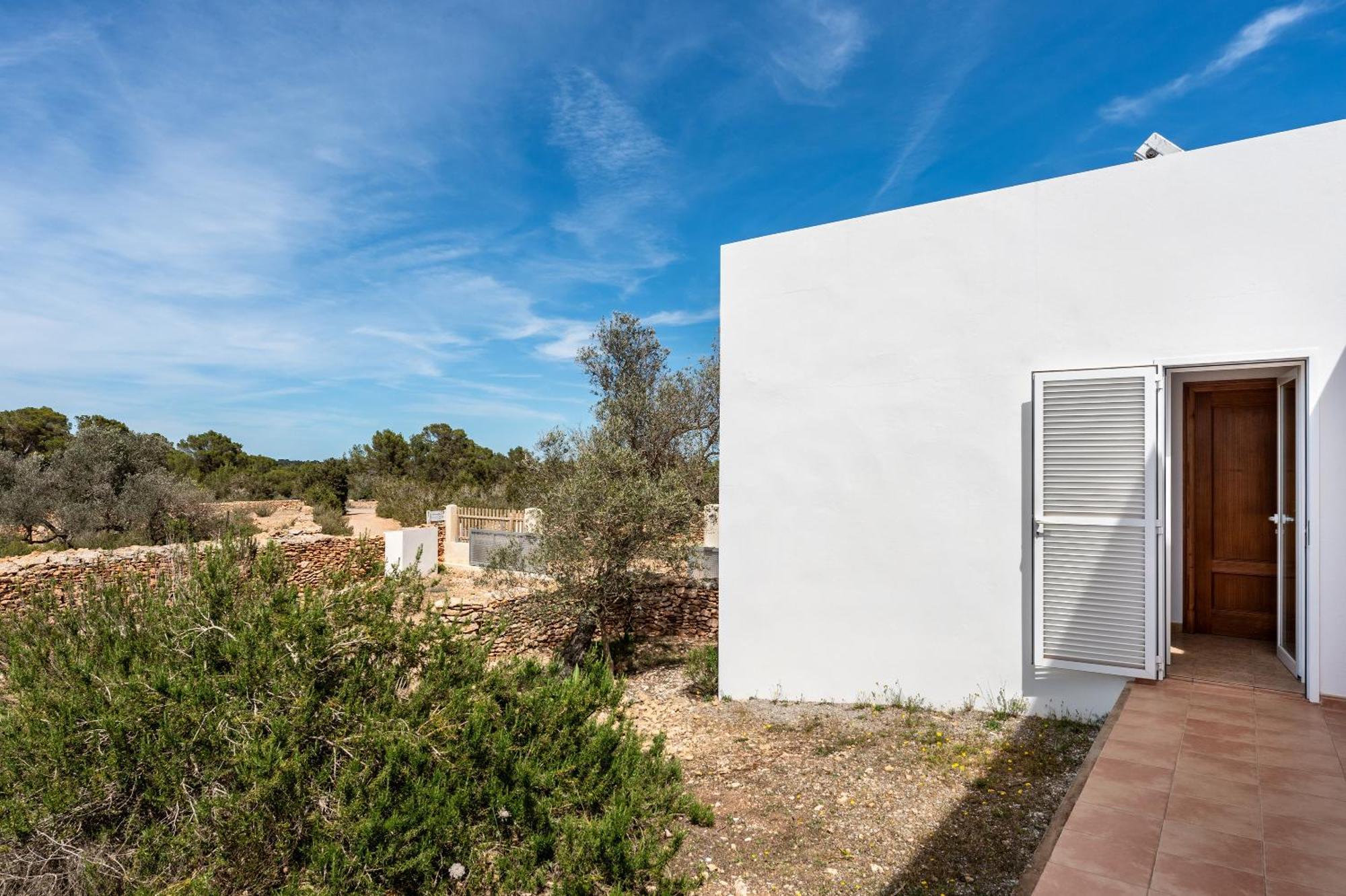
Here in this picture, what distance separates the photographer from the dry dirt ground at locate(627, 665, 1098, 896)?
10.8ft

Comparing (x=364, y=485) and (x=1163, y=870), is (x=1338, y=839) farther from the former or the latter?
(x=364, y=485)

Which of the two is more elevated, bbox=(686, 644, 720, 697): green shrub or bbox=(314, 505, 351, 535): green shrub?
bbox=(314, 505, 351, 535): green shrub

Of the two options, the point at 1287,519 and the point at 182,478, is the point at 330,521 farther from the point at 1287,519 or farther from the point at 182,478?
the point at 1287,519

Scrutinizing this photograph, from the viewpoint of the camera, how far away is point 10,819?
8.20 feet

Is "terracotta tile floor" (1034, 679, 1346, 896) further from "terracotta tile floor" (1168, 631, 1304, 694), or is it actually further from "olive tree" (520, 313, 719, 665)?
"olive tree" (520, 313, 719, 665)

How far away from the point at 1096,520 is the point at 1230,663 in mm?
1573

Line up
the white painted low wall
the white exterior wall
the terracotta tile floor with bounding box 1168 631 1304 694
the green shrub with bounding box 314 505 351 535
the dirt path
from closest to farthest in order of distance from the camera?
the white exterior wall → the terracotta tile floor with bounding box 1168 631 1304 694 → the white painted low wall → the green shrub with bounding box 314 505 351 535 → the dirt path

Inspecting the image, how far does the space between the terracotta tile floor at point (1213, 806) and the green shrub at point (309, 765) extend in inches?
73.3

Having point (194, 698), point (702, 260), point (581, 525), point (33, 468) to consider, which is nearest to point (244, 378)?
point (33, 468)

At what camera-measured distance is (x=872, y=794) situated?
420 cm

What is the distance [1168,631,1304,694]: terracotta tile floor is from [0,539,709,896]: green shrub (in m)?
3.91

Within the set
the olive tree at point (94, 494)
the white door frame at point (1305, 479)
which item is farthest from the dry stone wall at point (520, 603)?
the white door frame at point (1305, 479)

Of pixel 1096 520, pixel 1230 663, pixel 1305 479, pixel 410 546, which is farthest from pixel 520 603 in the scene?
pixel 1305 479

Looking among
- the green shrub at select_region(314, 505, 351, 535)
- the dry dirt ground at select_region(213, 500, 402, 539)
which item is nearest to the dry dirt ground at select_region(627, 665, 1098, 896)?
the green shrub at select_region(314, 505, 351, 535)
